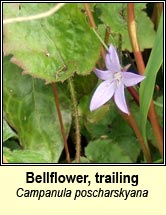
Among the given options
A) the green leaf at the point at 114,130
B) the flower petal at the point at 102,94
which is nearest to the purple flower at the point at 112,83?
the flower petal at the point at 102,94

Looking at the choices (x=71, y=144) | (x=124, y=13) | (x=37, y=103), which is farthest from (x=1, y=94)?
(x=124, y=13)

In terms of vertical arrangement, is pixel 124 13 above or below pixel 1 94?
above

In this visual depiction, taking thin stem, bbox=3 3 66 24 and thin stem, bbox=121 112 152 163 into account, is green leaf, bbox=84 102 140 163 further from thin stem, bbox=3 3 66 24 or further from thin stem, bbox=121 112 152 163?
thin stem, bbox=3 3 66 24

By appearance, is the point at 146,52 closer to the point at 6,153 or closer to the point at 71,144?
the point at 71,144

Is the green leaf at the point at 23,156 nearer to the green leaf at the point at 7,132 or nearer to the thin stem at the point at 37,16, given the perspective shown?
the green leaf at the point at 7,132

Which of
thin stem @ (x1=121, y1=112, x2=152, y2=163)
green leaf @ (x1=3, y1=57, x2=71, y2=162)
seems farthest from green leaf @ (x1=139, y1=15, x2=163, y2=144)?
green leaf @ (x1=3, y1=57, x2=71, y2=162)

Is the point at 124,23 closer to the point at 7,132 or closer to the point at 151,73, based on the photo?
the point at 151,73
